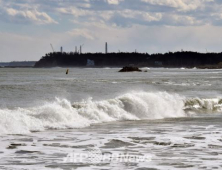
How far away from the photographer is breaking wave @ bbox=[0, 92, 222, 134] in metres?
21.5

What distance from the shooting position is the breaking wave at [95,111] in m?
21.5

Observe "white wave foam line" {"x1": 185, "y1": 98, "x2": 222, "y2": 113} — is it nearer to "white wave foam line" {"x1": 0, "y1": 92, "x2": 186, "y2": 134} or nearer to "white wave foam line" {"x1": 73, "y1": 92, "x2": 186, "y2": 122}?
"white wave foam line" {"x1": 0, "y1": 92, "x2": 186, "y2": 134}

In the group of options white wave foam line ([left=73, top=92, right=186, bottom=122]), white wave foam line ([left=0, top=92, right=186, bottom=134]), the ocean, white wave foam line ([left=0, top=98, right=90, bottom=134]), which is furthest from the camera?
white wave foam line ([left=73, top=92, right=186, bottom=122])

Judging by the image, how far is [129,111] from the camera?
2936 centimetres

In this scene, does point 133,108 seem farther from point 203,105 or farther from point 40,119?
point 203,105

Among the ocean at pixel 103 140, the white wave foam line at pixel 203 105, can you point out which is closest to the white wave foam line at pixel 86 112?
the ocean at pixel 103 140

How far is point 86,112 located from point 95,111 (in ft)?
1.69

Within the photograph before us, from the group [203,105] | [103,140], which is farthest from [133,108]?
[103,140]

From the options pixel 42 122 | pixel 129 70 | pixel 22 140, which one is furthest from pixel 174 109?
pixel 129 70

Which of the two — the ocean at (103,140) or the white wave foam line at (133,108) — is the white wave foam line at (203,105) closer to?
the white wave foam line at (133,108)

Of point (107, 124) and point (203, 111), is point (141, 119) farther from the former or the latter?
point (203, 111)

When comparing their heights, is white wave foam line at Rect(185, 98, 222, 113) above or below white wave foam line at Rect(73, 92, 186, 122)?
below

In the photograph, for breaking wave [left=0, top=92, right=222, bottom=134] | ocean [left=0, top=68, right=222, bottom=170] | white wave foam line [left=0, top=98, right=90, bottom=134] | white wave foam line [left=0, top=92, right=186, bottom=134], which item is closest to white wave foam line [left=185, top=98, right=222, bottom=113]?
breaking wave [left=0, top=92, right=222, bottom=134]

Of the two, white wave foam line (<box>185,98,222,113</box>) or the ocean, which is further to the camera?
white wave foam line (<box>185,98,222,113</box>)
